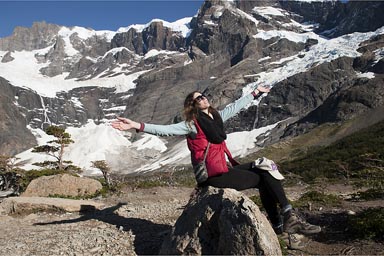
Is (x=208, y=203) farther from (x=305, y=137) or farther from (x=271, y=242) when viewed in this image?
(x=305, y=137)

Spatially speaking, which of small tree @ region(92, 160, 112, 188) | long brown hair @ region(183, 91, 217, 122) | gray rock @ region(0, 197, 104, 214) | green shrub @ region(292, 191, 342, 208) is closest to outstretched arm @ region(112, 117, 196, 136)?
long brown hair @ region(183, 91, 217, 122)

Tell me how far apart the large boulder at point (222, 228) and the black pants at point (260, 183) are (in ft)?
0.76

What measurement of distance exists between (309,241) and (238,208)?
9.53 feet

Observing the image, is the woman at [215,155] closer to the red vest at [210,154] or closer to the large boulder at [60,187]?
the red vest at [210,154]

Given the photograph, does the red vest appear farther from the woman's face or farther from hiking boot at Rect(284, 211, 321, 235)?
hiking boot at Rect(284, 211, 321, 235)

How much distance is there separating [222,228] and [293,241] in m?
2.45

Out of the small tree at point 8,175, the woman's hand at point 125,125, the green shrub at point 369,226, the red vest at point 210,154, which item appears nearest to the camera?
the woman's hand at point 125,125

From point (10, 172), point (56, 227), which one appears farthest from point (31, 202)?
point (10, 172)

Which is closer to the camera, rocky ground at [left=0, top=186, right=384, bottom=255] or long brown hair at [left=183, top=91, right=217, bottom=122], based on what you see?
long brown hair at [left=183, top=91, right=217, bottom=122]

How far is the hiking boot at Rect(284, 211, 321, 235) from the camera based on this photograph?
23.0 ft

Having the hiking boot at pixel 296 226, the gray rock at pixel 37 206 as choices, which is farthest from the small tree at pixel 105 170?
the hiking boot at pixel 296 226

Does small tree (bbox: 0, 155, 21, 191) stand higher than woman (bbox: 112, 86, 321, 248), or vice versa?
woman (bbox: 112, 86, 321, 248)

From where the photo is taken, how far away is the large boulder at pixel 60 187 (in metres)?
21.5

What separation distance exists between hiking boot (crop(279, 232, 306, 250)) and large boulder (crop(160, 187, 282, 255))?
5.93 ft
